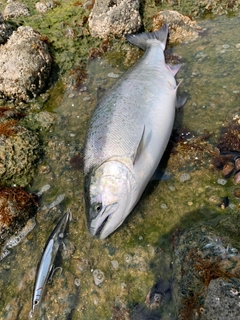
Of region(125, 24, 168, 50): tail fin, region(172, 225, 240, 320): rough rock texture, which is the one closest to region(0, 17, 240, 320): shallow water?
region(172, 225, 240, 320): rough rock texture

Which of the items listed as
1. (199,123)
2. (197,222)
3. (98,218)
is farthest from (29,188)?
(199,123)

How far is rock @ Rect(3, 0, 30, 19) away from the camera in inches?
297

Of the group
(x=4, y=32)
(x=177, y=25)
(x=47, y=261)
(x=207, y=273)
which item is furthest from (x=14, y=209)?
(x=177, y=25)

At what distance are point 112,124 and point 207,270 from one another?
7.08 feet

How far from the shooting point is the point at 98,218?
11.0 ft

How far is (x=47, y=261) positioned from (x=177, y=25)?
5501mm

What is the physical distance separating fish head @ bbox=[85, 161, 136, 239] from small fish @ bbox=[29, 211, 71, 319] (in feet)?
1.57

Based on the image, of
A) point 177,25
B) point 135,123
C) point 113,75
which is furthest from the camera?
point 177,25

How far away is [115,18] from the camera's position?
6.50 m

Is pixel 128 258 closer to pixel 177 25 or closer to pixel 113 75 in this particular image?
pixel 113 75

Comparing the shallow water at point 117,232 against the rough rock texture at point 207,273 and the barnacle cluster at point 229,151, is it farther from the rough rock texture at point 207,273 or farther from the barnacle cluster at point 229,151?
the rough rock texture at point 207,273

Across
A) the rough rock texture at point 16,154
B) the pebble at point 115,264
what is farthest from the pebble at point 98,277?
the rough rock texture at point 16,154

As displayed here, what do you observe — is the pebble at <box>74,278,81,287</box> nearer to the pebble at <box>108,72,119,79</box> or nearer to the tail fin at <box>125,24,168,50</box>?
the pebble at <box>108,72,119,79</box>

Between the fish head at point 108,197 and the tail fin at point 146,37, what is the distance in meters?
3.44
